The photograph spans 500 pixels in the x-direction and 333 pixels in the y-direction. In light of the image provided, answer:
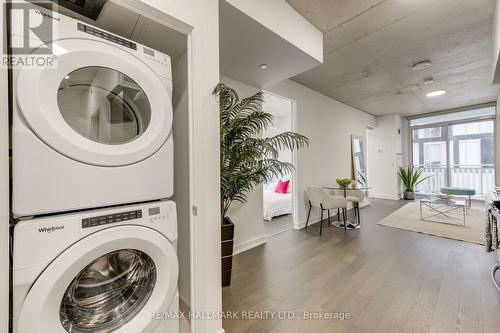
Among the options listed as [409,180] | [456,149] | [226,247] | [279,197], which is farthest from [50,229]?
[456,149]

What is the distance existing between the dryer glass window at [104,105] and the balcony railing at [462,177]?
7.82m

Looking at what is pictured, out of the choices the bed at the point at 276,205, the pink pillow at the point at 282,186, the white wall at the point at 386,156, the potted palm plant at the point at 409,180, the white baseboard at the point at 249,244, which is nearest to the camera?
the white baseboard at the point at 249,244

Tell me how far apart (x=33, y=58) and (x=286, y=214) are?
4.50 meters

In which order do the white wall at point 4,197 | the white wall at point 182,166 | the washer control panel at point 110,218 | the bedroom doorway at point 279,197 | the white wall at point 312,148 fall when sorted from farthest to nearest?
the bedroom doorway at point 279,197, the white wall at point 312,148, the white wall at point 182,166, the washer control panel at point 110,218, the white wall at point 4,197

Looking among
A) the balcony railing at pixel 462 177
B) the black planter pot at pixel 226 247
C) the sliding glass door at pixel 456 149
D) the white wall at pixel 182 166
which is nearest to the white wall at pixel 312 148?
the black planter pot at pixel 226 247

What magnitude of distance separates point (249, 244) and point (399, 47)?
3229 millimetres

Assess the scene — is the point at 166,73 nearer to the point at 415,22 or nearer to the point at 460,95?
the point at 415,22

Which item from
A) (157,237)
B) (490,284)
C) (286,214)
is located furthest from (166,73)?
(286,214)

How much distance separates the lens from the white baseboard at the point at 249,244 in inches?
109

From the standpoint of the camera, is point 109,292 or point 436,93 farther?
point 436,93

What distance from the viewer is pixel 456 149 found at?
5918mm

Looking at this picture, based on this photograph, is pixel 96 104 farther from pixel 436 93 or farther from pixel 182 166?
pixel 436 93

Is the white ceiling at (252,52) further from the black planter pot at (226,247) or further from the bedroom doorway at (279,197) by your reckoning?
the black planter pot at (226,247)

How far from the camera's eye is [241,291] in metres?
1.93
